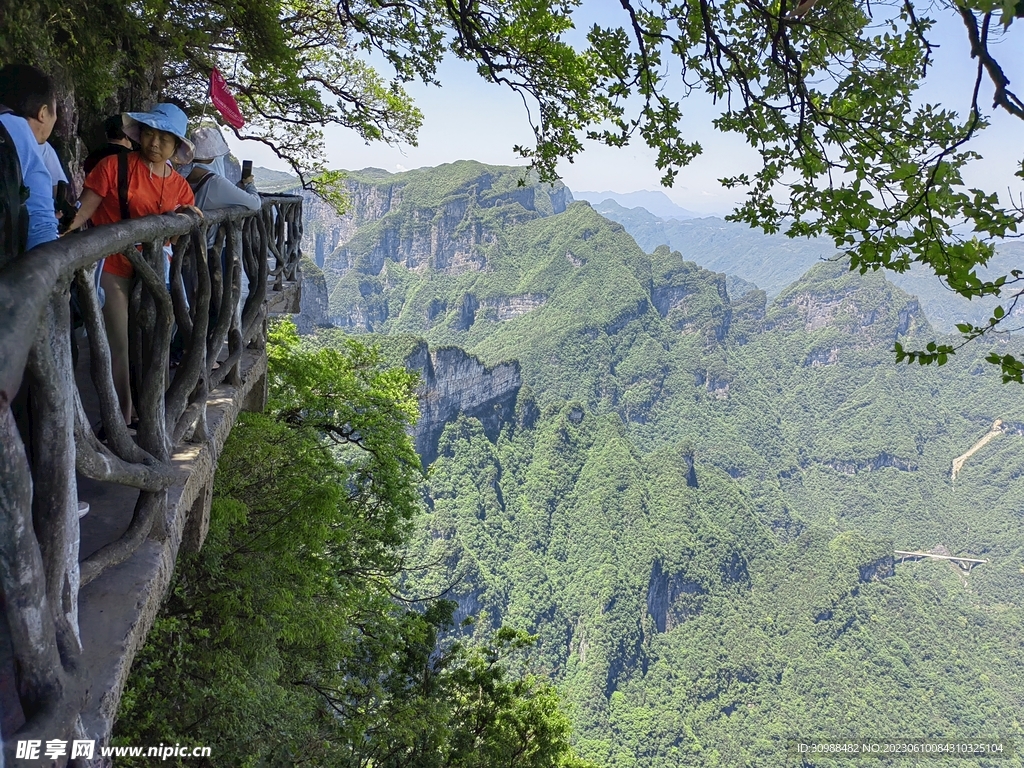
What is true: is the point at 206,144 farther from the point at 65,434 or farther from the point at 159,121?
the point at 65,434

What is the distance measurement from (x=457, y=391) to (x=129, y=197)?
67.6m

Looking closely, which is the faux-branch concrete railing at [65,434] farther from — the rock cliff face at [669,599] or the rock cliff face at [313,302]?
the rock cliff face at [669,599]

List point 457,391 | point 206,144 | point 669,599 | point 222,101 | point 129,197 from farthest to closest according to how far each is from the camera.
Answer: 1. point 457,391
2. point 669,599
3. point 222,101
4. point 206,144
5. point 129,197

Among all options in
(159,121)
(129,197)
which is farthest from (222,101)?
(129,197)

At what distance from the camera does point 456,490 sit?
228 feet

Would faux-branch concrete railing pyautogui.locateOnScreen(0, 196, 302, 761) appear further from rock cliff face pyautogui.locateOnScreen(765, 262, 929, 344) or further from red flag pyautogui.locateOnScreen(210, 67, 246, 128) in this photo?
rock cliff face pyautogui.locateOnScreen(765, 262, 929, 344)

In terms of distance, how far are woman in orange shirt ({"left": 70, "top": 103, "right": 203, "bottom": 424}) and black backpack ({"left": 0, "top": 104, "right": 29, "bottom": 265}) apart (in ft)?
3.00

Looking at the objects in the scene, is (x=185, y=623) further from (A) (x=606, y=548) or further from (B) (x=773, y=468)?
(B) (x=773, y=468)

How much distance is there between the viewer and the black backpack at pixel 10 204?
1588mm

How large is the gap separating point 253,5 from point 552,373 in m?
106

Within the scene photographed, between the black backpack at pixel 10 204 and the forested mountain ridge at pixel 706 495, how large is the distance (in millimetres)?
9022

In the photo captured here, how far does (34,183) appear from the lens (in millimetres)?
2023

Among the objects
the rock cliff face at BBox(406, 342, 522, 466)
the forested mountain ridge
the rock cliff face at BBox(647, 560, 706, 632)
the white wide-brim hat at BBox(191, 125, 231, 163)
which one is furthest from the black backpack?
the rock cliff face at BBox(647, 560, 706, 632)

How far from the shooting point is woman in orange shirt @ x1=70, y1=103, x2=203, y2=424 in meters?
2.62
